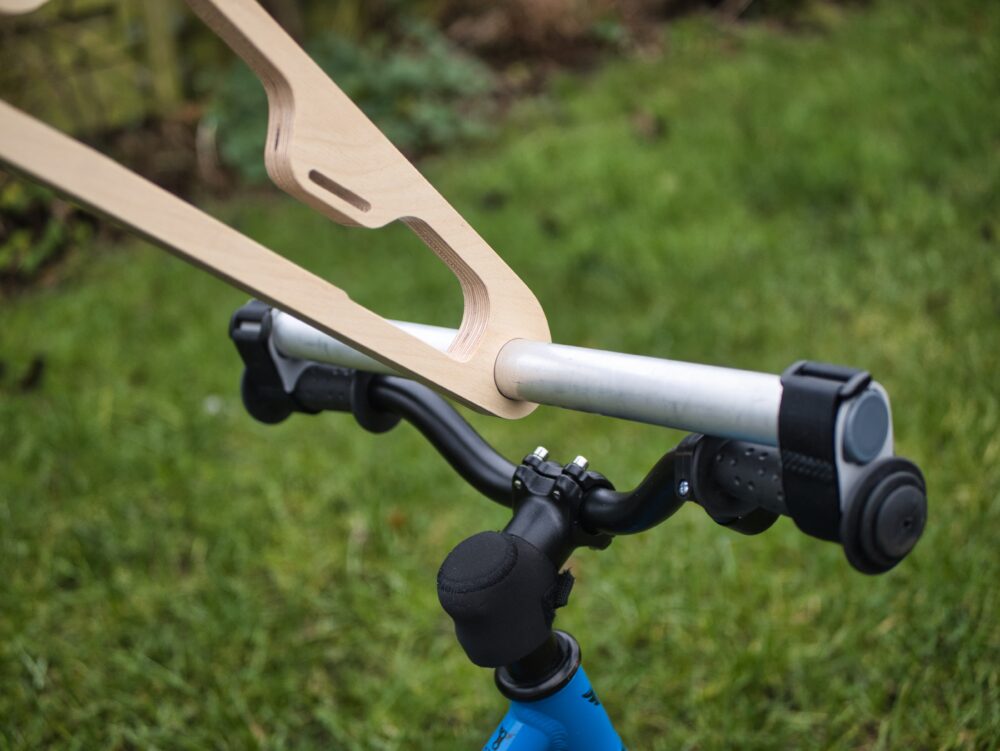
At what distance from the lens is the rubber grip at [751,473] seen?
821mm

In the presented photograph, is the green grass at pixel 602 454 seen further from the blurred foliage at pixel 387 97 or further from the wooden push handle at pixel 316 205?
the wooden push handle at pixel 316 205

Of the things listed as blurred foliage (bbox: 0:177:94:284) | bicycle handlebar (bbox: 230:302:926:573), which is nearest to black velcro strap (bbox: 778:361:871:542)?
bicycle handlebar (bbox: 230:302:926:573)

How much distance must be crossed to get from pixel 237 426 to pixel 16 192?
195cm

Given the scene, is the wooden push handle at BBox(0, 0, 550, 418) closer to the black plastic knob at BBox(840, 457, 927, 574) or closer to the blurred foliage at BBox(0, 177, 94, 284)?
the black plastic knob at BBox(840, 457, 927, 574)

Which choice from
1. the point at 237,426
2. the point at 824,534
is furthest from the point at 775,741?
the point at 237,426

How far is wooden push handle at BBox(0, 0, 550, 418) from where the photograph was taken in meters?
0.73

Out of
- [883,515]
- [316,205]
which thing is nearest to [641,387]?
[883,515]

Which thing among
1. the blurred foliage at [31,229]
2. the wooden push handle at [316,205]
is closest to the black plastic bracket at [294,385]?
the wooden push handle at [316,205]

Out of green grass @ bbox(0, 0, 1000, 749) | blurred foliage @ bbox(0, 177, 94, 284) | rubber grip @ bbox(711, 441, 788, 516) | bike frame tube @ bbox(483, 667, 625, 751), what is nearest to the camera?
rubber grip @ bbox(711, 441, 788, 516)

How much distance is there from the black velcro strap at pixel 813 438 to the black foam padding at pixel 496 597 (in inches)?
10.2

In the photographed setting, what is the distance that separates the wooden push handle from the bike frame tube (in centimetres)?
32

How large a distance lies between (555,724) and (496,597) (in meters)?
0.27

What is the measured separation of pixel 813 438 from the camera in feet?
2.46

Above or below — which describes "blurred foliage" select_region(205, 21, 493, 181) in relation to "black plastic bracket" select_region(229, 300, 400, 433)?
above
